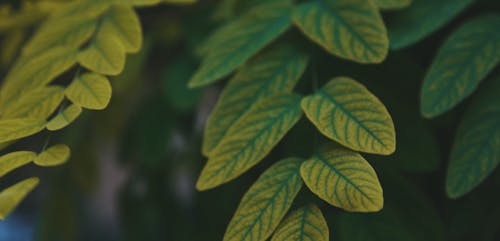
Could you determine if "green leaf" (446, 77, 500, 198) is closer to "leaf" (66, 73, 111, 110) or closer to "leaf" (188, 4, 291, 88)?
"leaf" (188, 4, 291, 88)

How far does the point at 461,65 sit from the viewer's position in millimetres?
626

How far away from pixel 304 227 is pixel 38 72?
0.30m

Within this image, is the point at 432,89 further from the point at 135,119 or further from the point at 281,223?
the point at 135,119

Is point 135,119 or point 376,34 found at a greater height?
point 376,34

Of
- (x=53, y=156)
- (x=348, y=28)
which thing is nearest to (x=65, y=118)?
(x=53, y=156)

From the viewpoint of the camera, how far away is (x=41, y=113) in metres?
0.57

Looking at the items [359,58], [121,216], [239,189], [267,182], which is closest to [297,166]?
[267,182]

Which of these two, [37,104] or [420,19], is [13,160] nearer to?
[37,104]

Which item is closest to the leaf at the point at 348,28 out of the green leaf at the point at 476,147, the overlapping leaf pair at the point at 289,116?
the overlapping leaf pair at the point at 289,116

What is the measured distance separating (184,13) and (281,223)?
60 centimetres

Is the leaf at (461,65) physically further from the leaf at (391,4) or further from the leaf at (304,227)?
the leaf at (304,227)

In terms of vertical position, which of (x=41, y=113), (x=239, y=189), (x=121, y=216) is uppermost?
(x=41, y=113)

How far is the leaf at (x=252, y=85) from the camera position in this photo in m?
0.61

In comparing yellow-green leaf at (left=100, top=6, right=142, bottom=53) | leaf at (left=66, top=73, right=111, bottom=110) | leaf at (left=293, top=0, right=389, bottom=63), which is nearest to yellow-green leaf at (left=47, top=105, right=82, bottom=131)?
leaf at (left=66, top=73, right=111, bottom=110)
